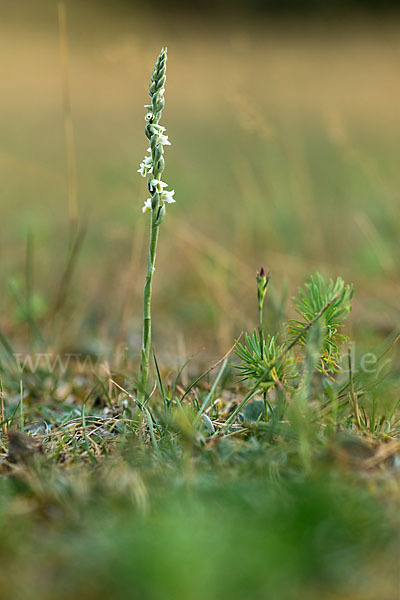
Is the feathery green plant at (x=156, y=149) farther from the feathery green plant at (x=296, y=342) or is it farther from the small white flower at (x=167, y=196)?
the feathery green plant at (x=296, y=342)

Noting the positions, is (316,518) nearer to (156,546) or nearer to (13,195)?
(156,546)

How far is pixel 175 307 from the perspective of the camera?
4.11m

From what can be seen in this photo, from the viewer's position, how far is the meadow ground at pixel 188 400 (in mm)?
1030

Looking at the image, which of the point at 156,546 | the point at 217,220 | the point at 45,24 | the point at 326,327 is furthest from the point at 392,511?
the point at 45,24

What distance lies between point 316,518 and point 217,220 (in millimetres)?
5291

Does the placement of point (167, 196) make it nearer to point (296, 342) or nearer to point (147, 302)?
point (147, 302)

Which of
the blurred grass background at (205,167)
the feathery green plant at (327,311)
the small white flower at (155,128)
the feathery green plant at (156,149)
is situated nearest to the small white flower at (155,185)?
the feathery green plant at (156,149)

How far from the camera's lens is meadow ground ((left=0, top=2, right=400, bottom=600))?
103 cm

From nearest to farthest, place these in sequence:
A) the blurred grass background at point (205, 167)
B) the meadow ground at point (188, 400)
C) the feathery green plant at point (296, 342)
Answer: the meadow ground at point (188, 400), the feathery green plant at point (296, 342), the blurred grass background at point (205, 167)

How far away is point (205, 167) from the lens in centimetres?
882

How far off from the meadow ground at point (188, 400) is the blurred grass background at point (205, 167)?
0.04 m

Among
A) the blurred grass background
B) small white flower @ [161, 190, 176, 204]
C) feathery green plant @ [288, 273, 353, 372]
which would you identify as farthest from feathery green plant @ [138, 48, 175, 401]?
the blurred grass background

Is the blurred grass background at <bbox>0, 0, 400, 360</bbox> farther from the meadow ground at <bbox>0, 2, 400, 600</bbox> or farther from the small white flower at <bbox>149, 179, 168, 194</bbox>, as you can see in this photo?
the small white flower at <bbox>149, 179, 168, 194</bbox>

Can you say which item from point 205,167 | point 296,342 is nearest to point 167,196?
point 296,342
